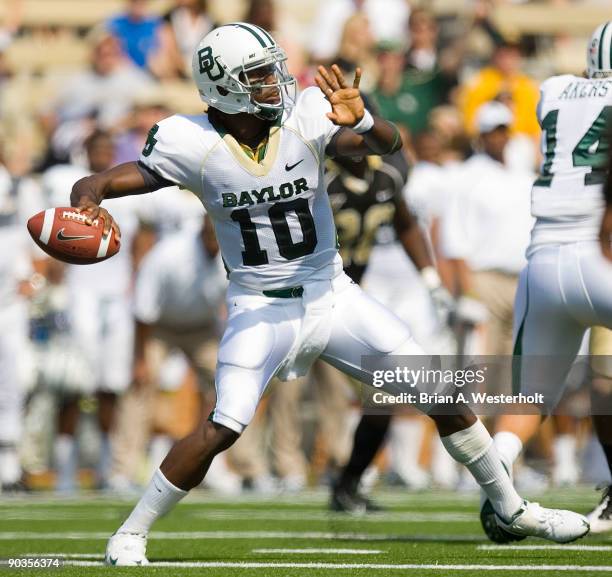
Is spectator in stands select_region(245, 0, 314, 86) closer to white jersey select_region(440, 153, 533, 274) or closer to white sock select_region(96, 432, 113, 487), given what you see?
white jersey select_region(440, 153, 533, 274)

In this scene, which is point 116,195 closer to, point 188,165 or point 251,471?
point 188,165

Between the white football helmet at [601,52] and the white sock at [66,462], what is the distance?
15.6 ft

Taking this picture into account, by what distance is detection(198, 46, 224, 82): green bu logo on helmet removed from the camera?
571 cm

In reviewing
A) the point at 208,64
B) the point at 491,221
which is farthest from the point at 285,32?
the point at 208,64

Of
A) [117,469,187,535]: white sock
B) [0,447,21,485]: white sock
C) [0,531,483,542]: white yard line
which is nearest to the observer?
[117,469,187,535]: white sock

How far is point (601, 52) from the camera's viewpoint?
20.6 ft

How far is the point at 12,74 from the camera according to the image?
13.1 meters

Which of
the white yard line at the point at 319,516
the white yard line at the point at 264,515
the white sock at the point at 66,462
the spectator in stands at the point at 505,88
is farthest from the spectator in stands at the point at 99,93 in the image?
the white yard line at the point at 319,516

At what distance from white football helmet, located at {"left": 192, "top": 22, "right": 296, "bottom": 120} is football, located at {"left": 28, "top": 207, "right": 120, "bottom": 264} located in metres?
0.67

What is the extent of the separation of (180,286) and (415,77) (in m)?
3.34

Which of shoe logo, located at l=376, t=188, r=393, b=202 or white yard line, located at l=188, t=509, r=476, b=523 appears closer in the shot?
white yard line, located at l=188, t=509, r=476, b=523

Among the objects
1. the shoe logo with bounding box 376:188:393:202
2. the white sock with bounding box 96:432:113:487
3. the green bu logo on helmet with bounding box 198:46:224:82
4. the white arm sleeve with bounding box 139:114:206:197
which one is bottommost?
the white sock with bounding box 96:432:113:487
